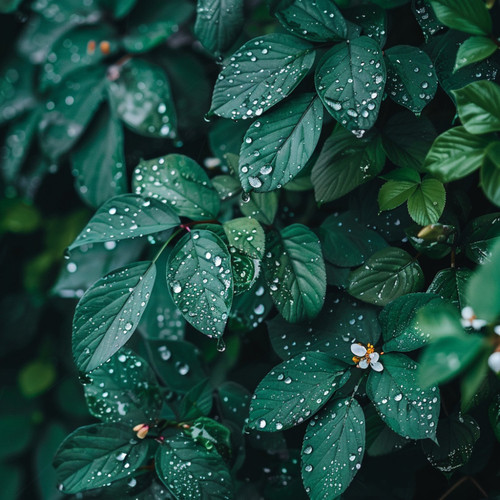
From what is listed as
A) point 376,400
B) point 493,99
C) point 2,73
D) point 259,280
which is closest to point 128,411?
point 259,280

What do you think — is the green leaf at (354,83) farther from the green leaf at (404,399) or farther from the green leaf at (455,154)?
the green leaf at (404,399)

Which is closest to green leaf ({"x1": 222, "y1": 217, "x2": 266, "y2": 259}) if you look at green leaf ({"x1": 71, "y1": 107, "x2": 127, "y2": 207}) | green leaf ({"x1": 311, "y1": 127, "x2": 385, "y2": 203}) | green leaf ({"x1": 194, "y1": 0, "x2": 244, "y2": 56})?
green leaf ({"x1": 311, "y1": 127, "x2": 385, "y2": 203})

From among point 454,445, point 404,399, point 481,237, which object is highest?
point 481,237

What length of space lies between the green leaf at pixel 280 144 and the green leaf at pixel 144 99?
39 cm

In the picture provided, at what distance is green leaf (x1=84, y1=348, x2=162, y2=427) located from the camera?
0.83 m

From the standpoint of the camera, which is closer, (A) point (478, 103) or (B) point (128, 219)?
(A) point (478, 103)

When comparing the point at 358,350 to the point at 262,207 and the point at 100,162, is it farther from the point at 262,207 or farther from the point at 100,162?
the point at 100,162

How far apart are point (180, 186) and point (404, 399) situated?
1.56 ft

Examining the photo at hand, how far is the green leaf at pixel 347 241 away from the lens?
805 mm

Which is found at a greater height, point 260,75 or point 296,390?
point 260,75

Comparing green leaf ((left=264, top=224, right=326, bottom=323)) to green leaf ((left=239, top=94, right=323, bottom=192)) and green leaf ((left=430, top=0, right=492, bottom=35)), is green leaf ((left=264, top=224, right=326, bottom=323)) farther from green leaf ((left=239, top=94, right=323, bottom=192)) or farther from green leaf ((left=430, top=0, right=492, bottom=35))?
green leaf ((left=430, top=0, right=492, bottom=35))

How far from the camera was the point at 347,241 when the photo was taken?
82 cm

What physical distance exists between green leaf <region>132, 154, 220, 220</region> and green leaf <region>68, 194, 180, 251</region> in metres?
0.03

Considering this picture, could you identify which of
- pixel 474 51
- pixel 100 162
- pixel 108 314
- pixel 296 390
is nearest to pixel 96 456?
pixel 108 314
